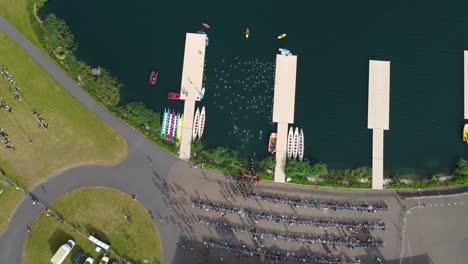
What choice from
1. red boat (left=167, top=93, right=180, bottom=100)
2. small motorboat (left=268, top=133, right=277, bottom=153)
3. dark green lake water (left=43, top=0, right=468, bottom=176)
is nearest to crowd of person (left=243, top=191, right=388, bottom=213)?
dark green lake water (left=43, top=0, right=468, bottom=176)

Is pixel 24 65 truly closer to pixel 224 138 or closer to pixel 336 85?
pixel 224 138

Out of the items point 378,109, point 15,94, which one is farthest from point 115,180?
point 378,109

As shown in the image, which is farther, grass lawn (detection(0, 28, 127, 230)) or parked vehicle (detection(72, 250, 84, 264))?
grass lawn (detection(0, 28, 127, 230))

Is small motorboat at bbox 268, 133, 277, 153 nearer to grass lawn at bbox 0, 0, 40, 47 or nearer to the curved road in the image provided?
the curved road

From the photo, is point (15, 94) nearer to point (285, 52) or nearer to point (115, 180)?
point (115, 180)

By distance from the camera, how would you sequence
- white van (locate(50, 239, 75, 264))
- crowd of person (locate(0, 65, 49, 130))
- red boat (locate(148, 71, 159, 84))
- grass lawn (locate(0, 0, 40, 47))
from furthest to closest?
1. grass lawn (locate(0, 0, 40, 47))
2. red boat (locate(148, 71, 159, 84))
3. crowd of person (locate(0, 65, 49, 130))
4. white van (locate(50, 239, 75, 264))

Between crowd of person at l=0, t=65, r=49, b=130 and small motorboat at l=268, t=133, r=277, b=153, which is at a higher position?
crowd of person at l=0, t=65, r=49, b=130
